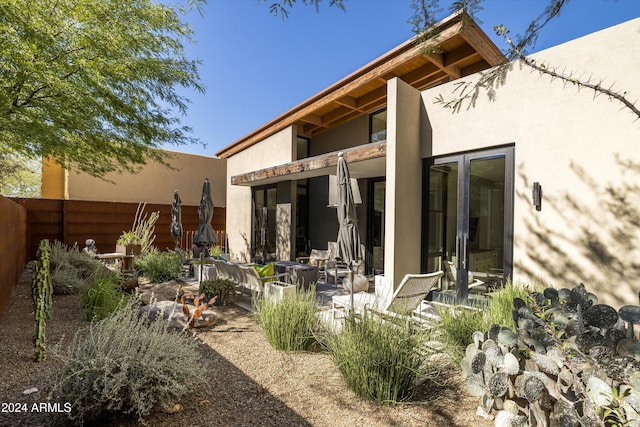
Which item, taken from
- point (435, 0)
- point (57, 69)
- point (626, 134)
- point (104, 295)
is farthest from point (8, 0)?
point (626, 134)

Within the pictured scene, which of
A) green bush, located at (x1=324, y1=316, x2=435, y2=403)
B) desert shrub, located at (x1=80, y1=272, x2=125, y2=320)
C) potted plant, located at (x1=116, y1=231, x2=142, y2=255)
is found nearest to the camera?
green bush, located at (x1=324, y1=316, x2=435, y2=403)

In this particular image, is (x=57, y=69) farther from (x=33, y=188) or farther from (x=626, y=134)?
(x=33, y=188)

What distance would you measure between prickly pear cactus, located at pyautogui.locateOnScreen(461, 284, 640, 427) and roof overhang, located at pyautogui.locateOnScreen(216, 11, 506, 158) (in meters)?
4.07

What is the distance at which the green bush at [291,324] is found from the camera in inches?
156

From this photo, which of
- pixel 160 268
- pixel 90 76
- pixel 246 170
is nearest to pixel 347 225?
pixel 90 76

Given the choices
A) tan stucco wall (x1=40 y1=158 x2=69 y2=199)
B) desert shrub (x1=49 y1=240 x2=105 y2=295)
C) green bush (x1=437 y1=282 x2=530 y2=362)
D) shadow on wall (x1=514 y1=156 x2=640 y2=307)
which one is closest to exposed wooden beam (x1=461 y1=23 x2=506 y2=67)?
shadow on wall (x1=514 y1=156 x2=640 y2=307)

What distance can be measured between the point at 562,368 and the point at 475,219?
11.5 ft

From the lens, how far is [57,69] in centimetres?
536

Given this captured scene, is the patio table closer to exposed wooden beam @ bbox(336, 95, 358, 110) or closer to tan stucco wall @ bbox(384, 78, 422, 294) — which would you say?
tan stucco wall @ bbox(384, 78, 422, 294)

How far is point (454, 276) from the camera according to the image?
581cm

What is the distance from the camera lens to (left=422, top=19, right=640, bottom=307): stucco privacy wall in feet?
13.1

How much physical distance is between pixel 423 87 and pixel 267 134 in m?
5.30

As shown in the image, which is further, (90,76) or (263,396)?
(90,76)

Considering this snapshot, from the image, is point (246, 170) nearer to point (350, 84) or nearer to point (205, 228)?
point (205, 228)
